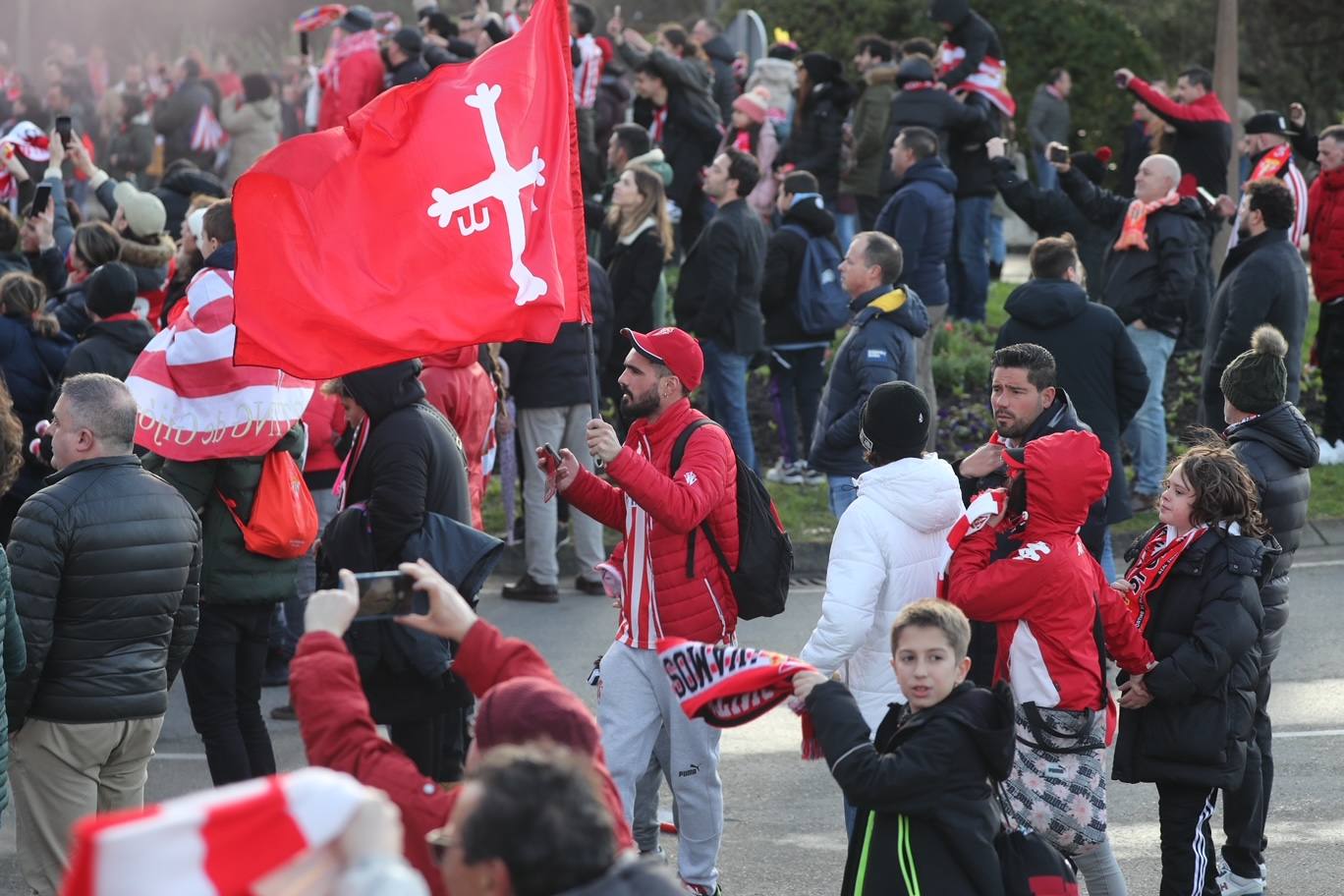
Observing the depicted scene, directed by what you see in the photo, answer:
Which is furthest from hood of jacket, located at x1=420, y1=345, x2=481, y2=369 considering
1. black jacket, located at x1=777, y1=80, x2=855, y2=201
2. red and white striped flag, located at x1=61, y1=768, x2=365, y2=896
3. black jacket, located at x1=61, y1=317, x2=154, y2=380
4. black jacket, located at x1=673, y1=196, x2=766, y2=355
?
black jacket, located at x1=777, y1=80, x2=855, y2=201

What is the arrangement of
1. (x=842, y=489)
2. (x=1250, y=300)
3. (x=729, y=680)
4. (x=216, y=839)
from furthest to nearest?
(x=1250, y=300) < (x=842, y=489) < (x=729, y=680) < (x=216, y=839)

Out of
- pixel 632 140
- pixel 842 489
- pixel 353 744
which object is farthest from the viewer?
pixel 632 140

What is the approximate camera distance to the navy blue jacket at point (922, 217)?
479 inches

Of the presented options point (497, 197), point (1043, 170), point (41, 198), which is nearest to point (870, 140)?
point (1043, 170)

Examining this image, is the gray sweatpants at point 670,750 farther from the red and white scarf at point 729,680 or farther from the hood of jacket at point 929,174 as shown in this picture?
the hood of jacket at point 929,174

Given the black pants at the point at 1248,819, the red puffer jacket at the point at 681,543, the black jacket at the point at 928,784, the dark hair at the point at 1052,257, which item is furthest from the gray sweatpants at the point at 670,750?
the dark hair at the point at 1052,257

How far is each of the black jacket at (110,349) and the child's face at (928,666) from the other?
4.87 m

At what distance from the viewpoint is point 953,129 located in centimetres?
1439

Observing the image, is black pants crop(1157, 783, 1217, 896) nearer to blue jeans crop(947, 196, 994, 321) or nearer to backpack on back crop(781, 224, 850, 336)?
backpack on back crop(781, 224, 850, 336)

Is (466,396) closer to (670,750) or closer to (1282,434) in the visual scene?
(670,750)

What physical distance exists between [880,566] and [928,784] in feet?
4.89

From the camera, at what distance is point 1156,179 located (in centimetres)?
1080

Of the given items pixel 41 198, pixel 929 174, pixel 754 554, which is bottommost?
pixel 754 554

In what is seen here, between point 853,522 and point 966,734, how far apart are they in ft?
4.89
